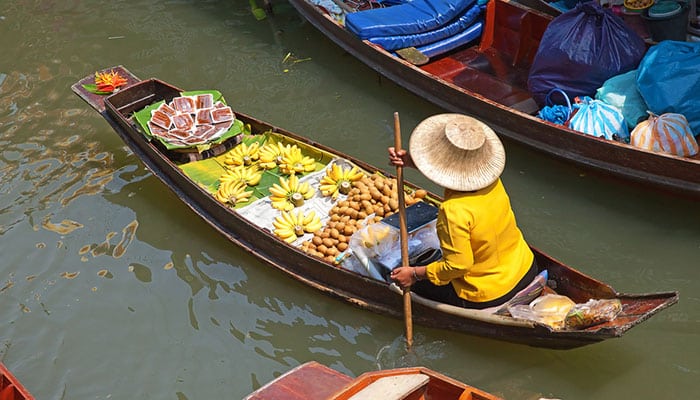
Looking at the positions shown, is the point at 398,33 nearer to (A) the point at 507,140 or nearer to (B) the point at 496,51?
(B) the point at 496,51

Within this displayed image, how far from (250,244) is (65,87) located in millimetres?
4862

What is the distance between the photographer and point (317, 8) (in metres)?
9.58

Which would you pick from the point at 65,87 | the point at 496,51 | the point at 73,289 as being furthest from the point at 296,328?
the point at 65,87

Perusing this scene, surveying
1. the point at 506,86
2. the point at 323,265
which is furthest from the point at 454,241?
the point at 506,86

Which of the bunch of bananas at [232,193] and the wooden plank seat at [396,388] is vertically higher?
the wooden plank seat at [396,388]

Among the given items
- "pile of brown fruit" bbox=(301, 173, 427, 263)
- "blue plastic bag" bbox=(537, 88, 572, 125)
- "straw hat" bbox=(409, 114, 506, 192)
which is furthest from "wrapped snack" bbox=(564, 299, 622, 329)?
"blue plastic bag" bbox=(537, 88, 572, 125)

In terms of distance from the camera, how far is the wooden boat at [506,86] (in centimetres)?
657

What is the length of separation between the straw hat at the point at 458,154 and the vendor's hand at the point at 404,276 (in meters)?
0.81

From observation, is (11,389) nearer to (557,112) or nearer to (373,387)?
(373,387)

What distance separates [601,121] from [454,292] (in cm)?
270

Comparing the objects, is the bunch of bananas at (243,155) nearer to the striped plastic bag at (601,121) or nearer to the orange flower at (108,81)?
the orange flower at (108,81)

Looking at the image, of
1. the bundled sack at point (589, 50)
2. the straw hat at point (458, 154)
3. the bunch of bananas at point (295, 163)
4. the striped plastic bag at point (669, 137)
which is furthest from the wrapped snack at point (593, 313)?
the bundled sack at point (589, 50)

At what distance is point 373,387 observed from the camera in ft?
14.9

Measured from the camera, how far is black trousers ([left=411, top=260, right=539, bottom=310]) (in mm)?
5309
